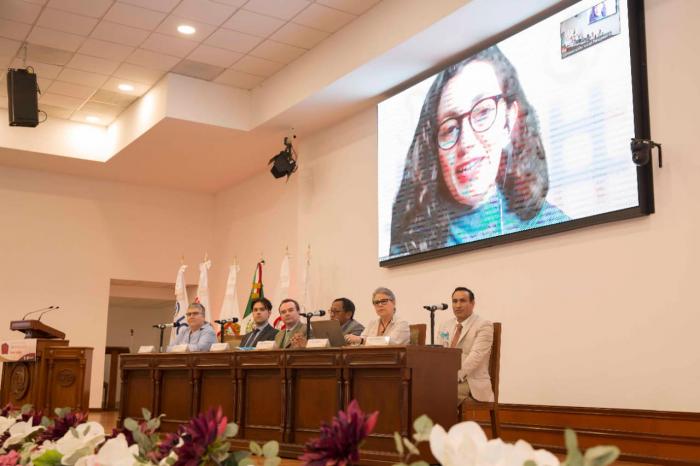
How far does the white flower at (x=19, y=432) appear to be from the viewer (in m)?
1.49

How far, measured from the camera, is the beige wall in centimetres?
1119

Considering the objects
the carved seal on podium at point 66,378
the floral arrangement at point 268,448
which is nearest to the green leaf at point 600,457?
the floral arrangement at point 268,448

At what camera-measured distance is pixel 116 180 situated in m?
12.1

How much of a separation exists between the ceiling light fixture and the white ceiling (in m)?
0.05

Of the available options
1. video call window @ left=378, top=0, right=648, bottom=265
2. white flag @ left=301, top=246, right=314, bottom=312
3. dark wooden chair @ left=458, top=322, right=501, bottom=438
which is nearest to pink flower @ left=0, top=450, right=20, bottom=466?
dark wooden chair @ left=458, top=322, right=501, bottom=438

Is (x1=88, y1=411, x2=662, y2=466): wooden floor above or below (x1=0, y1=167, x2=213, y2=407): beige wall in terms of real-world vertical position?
below

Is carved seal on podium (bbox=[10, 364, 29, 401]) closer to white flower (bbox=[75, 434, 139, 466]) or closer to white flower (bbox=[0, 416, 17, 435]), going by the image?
white flower (bbox=[0, 416, 17, 435])

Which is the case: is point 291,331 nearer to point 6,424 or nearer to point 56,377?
point 56,377

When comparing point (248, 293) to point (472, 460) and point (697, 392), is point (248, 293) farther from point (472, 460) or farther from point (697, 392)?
point (472, 460)

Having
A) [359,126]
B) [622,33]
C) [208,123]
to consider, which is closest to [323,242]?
[359,126]

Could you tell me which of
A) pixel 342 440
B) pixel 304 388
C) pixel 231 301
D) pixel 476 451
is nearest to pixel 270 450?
pixel 342 440

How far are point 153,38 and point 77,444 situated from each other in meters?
7.81

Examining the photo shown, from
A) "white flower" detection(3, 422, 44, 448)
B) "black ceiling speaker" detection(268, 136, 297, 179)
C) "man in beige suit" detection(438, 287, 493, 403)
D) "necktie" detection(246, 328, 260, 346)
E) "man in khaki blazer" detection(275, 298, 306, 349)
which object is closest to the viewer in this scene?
"white flower" detection(3, 422, 44, 448)

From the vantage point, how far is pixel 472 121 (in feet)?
23.5
